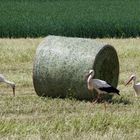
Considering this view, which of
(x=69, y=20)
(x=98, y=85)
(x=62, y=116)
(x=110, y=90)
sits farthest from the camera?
(x=69, y=20)

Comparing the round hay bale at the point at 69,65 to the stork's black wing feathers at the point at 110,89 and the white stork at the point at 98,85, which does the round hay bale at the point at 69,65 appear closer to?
the white stork at the point at 98,85

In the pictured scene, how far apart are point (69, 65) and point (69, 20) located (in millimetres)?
18421

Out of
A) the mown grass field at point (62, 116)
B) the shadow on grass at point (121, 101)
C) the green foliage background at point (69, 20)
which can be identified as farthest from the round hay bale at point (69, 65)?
the green foliage background at point (69, 20)

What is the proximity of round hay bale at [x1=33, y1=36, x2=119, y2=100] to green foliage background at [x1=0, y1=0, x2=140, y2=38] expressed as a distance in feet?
50.2

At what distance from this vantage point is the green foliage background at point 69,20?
28.6 m

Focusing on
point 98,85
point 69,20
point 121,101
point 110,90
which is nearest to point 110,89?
point 110,90

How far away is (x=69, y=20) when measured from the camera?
3066 centimetres

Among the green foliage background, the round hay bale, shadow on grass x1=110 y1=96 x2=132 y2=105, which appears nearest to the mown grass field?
shadow on grass x1=110 y1=96 x2=132 y2=105

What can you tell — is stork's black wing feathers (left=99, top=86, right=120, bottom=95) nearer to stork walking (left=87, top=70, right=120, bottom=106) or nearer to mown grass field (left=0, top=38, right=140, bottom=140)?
stork walking (left=87, top=70, right=120, bottom=106)

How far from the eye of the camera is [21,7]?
37.2 meters

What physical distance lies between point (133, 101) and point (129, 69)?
442cm

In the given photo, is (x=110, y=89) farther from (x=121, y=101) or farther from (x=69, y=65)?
(x=69, y=65)

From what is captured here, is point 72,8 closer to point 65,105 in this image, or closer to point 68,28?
point 68,28

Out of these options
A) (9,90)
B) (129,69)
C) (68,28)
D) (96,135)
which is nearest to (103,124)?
(96,135)
